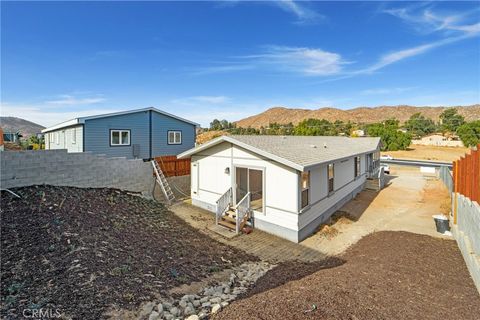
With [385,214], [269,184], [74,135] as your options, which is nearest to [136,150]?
[74,135]

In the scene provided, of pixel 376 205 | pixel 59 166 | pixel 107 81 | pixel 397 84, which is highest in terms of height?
pixel 397 84

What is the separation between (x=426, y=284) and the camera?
5066mm

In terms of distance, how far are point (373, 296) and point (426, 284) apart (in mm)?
1651

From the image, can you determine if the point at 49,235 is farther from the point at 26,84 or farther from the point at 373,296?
the point at 26,84

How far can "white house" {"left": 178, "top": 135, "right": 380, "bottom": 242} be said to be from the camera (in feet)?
28.8

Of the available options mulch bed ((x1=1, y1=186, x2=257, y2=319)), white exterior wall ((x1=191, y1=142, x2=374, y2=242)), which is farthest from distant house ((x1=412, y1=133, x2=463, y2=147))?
mulch bed ((x1=1, y1=186, x2=257, y2=319))

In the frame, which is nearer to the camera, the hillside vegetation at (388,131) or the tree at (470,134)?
the tree at (470,134)

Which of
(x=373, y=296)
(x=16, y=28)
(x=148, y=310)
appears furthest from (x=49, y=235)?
(x=16, y=28)

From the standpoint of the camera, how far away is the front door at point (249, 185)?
10.9m

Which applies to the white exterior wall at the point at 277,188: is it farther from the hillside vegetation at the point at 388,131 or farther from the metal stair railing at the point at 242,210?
the hillside vegetation at the point at 388,131

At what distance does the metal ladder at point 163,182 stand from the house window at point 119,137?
11.5 feet

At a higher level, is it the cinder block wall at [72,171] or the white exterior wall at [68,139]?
the white exterior wall at [68,139]

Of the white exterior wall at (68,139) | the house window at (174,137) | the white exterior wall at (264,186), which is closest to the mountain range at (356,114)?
the house window at (174,137)

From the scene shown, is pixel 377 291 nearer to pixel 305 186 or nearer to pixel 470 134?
pixel 305 186
